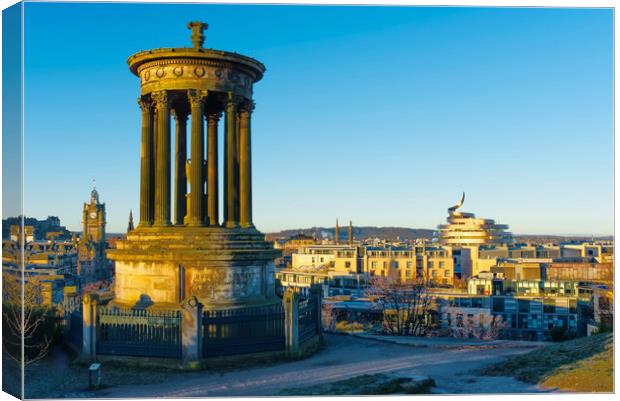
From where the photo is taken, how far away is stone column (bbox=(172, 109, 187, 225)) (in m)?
26.7

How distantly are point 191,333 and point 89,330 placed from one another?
11.7 ft

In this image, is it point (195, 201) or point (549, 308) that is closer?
point (195, 201)

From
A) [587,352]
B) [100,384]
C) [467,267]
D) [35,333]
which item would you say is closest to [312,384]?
[100,384]

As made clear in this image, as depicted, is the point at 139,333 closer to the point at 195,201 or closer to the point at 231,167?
the point at 195,201

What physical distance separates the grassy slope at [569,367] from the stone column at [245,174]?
35.9 feet

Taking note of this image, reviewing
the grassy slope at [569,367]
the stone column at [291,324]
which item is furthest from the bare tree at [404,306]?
the grassy slope at [569,367]

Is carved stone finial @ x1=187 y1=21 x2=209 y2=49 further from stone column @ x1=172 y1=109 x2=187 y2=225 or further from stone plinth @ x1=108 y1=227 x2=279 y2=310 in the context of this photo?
stone plinth @ x1=108 y1=227 x2=279 y2=310

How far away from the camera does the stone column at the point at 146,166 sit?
87.5 ft

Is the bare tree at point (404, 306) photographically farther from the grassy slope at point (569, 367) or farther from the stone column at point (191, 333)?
the stone column at point (191, 333)

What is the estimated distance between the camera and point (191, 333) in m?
21.6

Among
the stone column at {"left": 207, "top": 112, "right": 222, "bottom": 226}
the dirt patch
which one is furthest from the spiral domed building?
the dirt patch

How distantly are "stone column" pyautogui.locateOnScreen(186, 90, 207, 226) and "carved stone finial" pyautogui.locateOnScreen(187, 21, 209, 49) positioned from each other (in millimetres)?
1866

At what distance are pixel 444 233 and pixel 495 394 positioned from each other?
15960 cm

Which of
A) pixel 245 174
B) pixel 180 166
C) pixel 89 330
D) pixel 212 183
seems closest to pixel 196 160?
pixel 180 166
